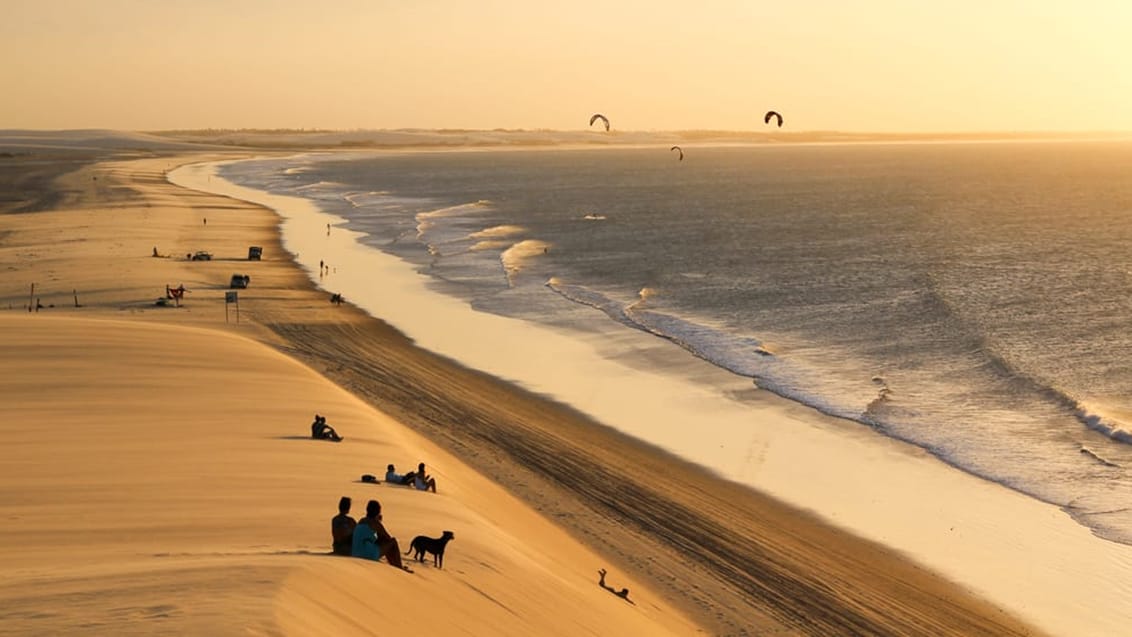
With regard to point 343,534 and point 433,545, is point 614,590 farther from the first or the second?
point 343,534

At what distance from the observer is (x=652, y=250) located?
8094 cm

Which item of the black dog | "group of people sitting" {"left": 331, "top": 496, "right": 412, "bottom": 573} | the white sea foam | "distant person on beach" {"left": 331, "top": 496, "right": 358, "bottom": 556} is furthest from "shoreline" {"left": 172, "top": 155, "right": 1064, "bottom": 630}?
the white sea foam

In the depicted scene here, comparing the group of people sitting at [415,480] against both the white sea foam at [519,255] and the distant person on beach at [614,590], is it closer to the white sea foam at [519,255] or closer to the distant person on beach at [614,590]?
the distant person on beach at [614,590]

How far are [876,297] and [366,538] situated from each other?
45849 millimetres

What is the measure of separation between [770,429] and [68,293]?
102 feet

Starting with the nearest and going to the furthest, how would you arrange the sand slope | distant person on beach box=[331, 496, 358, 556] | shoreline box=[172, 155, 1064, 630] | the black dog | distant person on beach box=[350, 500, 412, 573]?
the sand slope < distant person on beach box=[350, 500, 412, 573] < distant person on beach box=[331, 496, 358, 556] < the black dog < shoreline box=[172, 155, 1064, 630]

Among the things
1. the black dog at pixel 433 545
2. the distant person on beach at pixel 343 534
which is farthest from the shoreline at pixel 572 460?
the distant person on beach at pixel 343 534

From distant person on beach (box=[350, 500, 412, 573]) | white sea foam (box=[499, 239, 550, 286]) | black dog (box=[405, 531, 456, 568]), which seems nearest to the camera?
distant person on beach (box=[350, 500, 412, 573])

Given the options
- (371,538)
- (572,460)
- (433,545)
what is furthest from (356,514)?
(572,460)

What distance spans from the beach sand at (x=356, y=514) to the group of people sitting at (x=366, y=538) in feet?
1.11

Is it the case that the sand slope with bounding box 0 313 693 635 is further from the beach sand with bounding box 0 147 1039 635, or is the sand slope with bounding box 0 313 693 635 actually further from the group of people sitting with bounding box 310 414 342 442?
the group of people sitting with bounding box 310 414 342 442

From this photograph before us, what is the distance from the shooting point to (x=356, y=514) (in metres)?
19.5

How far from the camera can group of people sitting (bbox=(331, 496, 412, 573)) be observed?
15.8m

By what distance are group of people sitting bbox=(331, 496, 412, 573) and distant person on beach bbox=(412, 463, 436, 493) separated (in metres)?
5.59
